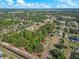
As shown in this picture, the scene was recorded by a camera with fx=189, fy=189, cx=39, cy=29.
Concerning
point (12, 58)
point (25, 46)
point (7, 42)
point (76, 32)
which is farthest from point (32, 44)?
point (76, 32)

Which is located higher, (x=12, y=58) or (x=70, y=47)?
(x=12, y=58)

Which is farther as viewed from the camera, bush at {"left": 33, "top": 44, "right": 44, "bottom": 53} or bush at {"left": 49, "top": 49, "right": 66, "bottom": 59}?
bush at {"left": 33, "top": 44, "right": 44, "bottom": 53}

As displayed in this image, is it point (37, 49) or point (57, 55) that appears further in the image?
point (37, 49)

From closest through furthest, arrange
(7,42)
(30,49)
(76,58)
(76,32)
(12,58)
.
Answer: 1. (12,58)
2. (76,58)
3. (30,49)
4. (7,42)
5. (76,32)

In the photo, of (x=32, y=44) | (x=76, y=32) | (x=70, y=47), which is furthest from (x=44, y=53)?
(x=76, y=32)

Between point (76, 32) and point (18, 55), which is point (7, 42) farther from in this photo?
point (76, 32)

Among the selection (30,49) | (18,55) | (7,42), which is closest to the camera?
(18,55)

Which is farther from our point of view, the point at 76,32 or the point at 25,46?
the point at 76,32

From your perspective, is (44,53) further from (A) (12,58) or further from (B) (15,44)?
(A) (12,58)

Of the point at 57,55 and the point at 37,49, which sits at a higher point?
the point at 57,55

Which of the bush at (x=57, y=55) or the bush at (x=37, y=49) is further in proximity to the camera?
the bush at (x=37, y=49)
